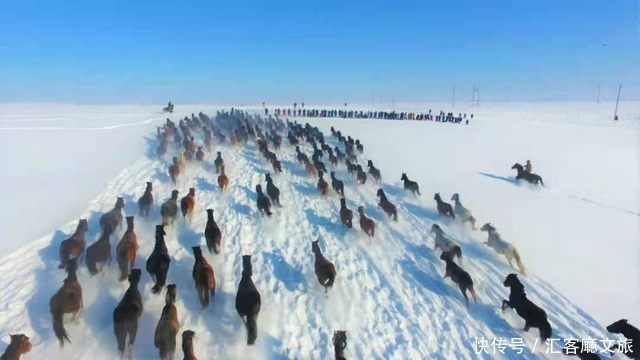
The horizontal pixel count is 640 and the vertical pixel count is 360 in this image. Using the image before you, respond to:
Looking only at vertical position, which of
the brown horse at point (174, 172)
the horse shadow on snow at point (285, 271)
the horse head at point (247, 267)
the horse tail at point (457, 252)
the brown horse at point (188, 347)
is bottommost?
the horse shadow on snow at point (285, 271)

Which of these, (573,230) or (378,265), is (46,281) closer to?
(378,265)

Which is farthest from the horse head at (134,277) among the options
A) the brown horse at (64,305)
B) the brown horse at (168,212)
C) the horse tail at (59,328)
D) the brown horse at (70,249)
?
the brown horse at (168,212)

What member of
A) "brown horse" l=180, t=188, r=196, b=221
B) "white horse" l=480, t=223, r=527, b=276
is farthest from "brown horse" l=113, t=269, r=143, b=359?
"white horse" l=480, t=223, r=527, b=276

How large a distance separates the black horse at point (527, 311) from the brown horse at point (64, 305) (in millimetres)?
7101

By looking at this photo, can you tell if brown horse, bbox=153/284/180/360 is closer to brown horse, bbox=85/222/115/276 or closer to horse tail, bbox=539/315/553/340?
brown horse, bbox=85/222/115/276

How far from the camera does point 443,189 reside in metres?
15.3

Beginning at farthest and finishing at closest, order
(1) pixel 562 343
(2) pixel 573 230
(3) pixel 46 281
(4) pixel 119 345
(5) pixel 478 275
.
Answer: (2) pixel 573 230
(5) pixel 478 275
(3) pixel 46 281
(1) pixel 562 343
(4) pixel 119 345

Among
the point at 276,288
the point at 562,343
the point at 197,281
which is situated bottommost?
the point at 562,343

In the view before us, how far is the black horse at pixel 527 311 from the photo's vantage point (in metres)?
6.68

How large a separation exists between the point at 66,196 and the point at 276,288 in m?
8.11

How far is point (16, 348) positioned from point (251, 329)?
3.11 m

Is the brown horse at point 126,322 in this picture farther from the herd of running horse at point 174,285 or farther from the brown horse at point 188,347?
the brown horse at point 188,347

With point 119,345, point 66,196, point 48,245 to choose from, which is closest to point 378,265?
point 119,345

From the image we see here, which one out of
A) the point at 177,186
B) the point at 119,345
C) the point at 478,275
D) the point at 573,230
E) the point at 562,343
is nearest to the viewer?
the point at 119,345
